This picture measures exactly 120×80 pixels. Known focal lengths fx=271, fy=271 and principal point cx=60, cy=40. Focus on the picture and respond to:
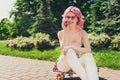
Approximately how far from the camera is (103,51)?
11.5m

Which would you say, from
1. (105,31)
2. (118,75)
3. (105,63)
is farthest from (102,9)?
(118,75)

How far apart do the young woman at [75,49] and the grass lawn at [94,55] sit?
3492 millimetres

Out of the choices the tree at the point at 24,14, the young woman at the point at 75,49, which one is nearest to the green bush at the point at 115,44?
the young woman at the point at 75,49

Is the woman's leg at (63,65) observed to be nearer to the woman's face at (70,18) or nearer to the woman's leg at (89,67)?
the woman's leg at (89,67)

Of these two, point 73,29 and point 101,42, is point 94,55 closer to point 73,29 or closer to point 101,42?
point 101,42

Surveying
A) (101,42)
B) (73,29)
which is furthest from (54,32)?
(73,29)

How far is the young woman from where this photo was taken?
17.6 ft

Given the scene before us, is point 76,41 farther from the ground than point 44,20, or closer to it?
closer to it

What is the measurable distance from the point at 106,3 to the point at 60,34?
9.88 meters

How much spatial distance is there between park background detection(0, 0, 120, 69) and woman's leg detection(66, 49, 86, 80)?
3.98 meters

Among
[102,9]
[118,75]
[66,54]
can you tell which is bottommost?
[118,75]

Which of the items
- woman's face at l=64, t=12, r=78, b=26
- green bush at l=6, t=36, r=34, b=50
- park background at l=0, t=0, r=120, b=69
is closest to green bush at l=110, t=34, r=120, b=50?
park background at l=0, t=0, r=120, b=69

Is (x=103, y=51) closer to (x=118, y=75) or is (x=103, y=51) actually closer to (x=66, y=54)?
(x=118, y=75)

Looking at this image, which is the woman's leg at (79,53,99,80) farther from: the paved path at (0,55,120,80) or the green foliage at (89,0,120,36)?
the green foliage at (89,0,120,36)
